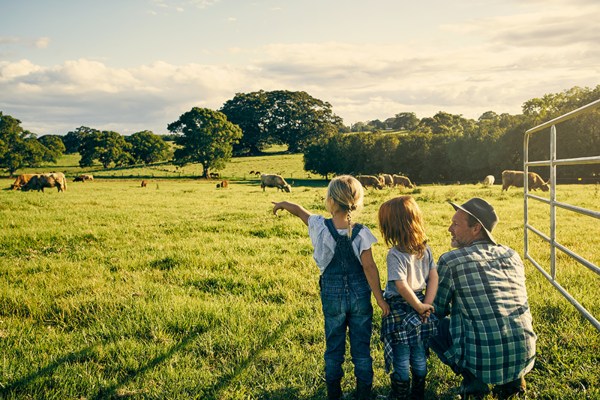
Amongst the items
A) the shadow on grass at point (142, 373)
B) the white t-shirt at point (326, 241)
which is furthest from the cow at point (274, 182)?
the white t-shirt at point (326, 241)

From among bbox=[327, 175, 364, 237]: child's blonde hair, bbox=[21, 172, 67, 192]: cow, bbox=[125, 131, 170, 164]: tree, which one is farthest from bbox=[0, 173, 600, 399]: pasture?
bbox=[125, 131, 170, 164]: tree

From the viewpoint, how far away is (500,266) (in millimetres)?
3516

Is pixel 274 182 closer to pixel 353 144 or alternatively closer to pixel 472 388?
pixel 353 144

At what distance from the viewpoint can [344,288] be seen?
143 inches

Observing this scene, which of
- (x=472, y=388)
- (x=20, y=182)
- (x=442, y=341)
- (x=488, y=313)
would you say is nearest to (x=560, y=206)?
(x=488, y=313)

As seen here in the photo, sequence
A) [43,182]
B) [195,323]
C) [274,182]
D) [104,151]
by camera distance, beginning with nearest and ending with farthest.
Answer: [195,323], [43,182], [274,182], [104,151]

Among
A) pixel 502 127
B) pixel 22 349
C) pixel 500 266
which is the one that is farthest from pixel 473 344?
pixel 502 127

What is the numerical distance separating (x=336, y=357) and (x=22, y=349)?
3.21 meters

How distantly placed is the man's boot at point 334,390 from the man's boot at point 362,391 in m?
0.15

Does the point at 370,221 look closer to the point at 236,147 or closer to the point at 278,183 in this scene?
the point at 278,183

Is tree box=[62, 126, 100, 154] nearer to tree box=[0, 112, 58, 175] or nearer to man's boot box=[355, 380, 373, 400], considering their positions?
tree box=[0, 112, 58, 175]

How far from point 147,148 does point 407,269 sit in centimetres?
9138

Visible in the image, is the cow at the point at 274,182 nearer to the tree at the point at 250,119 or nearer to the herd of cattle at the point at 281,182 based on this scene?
the herd of cattle at the point at 281,182

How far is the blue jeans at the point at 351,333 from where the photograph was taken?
142 inches
